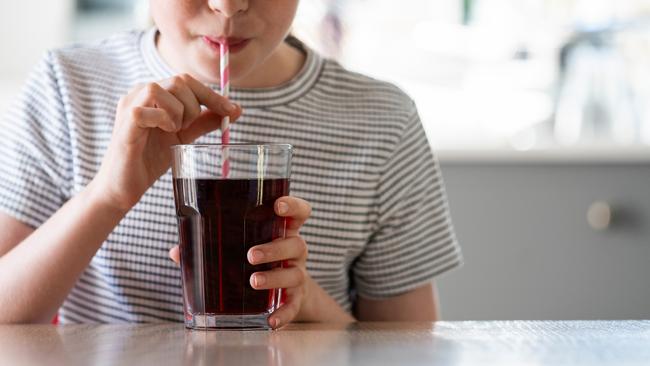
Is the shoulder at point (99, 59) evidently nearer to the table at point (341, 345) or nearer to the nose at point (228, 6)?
the nose at point (228, 6)

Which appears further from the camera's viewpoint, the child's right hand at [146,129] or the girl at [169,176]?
the girl at [169,176]

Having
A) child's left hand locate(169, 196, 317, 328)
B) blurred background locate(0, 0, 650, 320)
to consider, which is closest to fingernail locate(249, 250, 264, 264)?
child's left hand locate(169, 196, 317, 328)

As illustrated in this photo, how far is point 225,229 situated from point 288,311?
0.35 feet

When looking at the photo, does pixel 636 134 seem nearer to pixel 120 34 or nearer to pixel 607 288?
pixel 607 288

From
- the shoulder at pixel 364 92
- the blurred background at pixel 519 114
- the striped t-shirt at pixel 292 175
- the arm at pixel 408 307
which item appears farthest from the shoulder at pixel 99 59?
the blurred background at pixel 519 114

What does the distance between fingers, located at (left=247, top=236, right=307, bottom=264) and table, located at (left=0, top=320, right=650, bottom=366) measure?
0.07m

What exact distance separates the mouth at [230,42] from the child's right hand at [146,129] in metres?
0.08

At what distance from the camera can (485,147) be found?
2.87m

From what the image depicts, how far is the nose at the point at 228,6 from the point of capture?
1.09 metres

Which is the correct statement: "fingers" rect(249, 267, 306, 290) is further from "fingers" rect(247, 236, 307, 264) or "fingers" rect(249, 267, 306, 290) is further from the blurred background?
the blurred background

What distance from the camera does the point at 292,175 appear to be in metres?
1.41

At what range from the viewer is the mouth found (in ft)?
3.76

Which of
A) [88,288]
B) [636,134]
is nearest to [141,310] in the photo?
[88,288]

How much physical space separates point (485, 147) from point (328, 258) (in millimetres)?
1549
